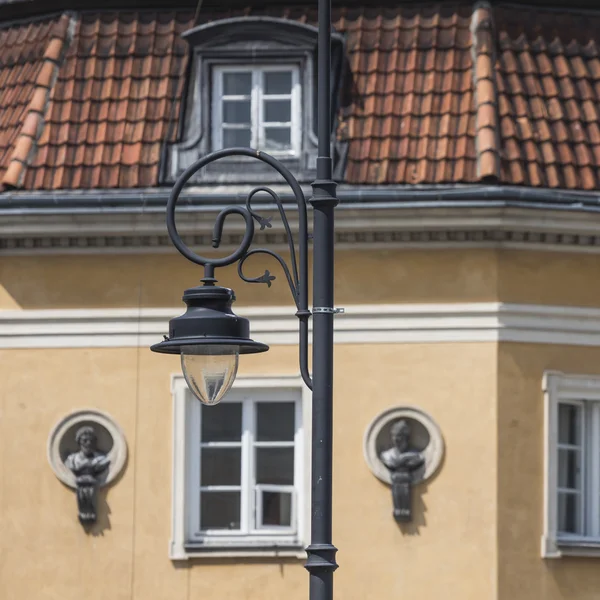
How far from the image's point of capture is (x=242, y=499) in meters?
15.4

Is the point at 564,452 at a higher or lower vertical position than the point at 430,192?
lower

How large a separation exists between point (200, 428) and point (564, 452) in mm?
3261

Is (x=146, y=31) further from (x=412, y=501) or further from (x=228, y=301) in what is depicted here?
(x=228, y=301)

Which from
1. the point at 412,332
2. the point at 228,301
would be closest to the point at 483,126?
the point at 412,332

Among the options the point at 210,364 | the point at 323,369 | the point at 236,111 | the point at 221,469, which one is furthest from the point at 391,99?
the point at 210,364

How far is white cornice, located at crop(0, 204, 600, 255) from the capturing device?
1490 centimetres

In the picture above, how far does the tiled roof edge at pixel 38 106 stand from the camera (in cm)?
1545

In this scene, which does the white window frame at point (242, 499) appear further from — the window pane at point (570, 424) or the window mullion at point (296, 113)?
the window pane at point (570, 424)

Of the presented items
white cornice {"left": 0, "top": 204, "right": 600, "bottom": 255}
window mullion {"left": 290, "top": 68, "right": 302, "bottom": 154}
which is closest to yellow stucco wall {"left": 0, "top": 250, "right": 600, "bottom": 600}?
white cornice {"left": 0, "top": 204, "right": 600, "bottom": 255}

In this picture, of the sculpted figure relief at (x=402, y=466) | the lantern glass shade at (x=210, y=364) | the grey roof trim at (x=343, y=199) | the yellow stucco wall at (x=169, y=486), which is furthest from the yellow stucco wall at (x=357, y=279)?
the lantern glass shade at (x=210, y=364)

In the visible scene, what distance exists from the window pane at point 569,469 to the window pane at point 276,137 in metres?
3.73

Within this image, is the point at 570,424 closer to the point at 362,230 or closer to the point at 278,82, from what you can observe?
the point at 362,230

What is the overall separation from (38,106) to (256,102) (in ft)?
6.50

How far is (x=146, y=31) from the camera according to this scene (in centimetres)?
1599
